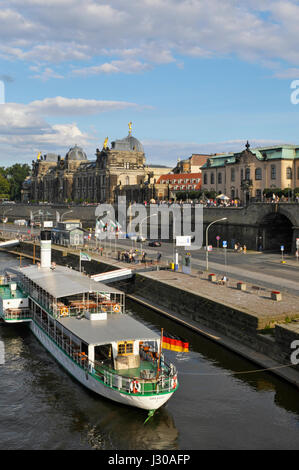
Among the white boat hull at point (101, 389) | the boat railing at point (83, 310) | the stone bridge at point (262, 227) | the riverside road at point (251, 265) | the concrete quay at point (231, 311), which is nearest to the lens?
the white boat hull at point (101, 389)

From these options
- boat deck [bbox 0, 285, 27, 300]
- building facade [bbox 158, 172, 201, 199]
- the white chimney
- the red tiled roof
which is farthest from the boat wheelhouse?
the red tiled roof

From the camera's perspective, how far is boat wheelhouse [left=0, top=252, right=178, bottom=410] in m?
24.9

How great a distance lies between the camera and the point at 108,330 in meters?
29.3

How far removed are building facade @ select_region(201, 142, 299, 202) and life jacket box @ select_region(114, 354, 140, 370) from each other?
56.1 meters

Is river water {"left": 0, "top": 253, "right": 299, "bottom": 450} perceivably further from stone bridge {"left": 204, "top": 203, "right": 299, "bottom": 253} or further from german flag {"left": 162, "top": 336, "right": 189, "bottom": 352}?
stone bridge {"left": 204, "top": 203, "right": 299, "bottom": 253}

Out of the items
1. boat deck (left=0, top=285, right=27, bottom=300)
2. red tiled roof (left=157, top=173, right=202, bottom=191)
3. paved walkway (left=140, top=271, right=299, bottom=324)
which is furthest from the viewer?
red tiled roof (left=157, top=173, right=202, bottom=191)

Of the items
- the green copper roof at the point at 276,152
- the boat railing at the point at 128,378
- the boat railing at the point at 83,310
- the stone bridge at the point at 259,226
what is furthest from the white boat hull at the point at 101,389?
the green copper roof at the point at 276,152

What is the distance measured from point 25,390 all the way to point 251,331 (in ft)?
51.9

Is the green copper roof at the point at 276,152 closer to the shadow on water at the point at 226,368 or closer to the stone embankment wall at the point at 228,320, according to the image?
the stone embankment wall at the point at 228,320

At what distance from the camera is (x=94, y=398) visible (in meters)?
27.1

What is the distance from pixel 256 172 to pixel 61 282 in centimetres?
6116

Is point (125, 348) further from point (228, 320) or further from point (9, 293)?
point (9, 293)

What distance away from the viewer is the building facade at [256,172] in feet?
278

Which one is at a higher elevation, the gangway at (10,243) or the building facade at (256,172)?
the building facade at (256,172)
